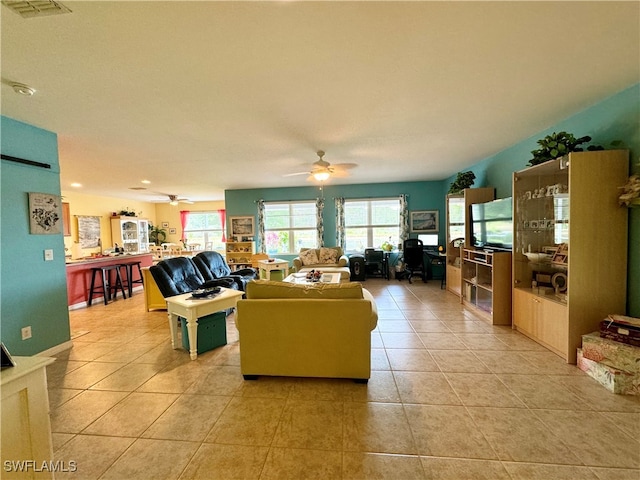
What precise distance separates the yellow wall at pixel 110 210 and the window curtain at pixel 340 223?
5239 millimetres

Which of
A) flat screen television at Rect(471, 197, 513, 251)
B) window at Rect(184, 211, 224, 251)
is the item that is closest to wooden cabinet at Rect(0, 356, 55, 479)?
flat screen television at Rect(471, 197, 513, 251)

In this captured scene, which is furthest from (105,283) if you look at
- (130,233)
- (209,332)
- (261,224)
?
(130,233)

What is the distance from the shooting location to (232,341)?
335 cm

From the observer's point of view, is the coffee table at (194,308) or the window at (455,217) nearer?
the coffee table at (194,308)

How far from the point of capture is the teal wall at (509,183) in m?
2.39

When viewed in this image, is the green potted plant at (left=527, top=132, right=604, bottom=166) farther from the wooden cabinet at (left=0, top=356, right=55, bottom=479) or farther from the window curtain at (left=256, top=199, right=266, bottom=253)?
the window curtain at (left=256, top=199, right=266, bottom=253)

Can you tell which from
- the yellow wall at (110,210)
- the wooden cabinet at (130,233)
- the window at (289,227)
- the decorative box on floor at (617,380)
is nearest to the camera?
the decorative box on floor at (617,380)

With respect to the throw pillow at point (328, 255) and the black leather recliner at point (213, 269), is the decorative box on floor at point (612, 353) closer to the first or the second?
the black leather recliner at point (213, 269)

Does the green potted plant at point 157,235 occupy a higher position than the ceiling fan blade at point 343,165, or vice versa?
the ceiling fan blade at point 343,165

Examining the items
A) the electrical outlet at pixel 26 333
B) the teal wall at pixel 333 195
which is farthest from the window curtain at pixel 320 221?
the electrical outlet at pixel 26 333

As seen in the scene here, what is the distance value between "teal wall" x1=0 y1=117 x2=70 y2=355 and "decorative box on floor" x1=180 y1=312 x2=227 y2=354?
5.17 ft

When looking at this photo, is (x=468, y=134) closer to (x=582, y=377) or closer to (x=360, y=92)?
(x=360, y=92)

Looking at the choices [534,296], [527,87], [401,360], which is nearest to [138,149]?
[401,360]

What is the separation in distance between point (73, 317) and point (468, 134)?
6945mm
